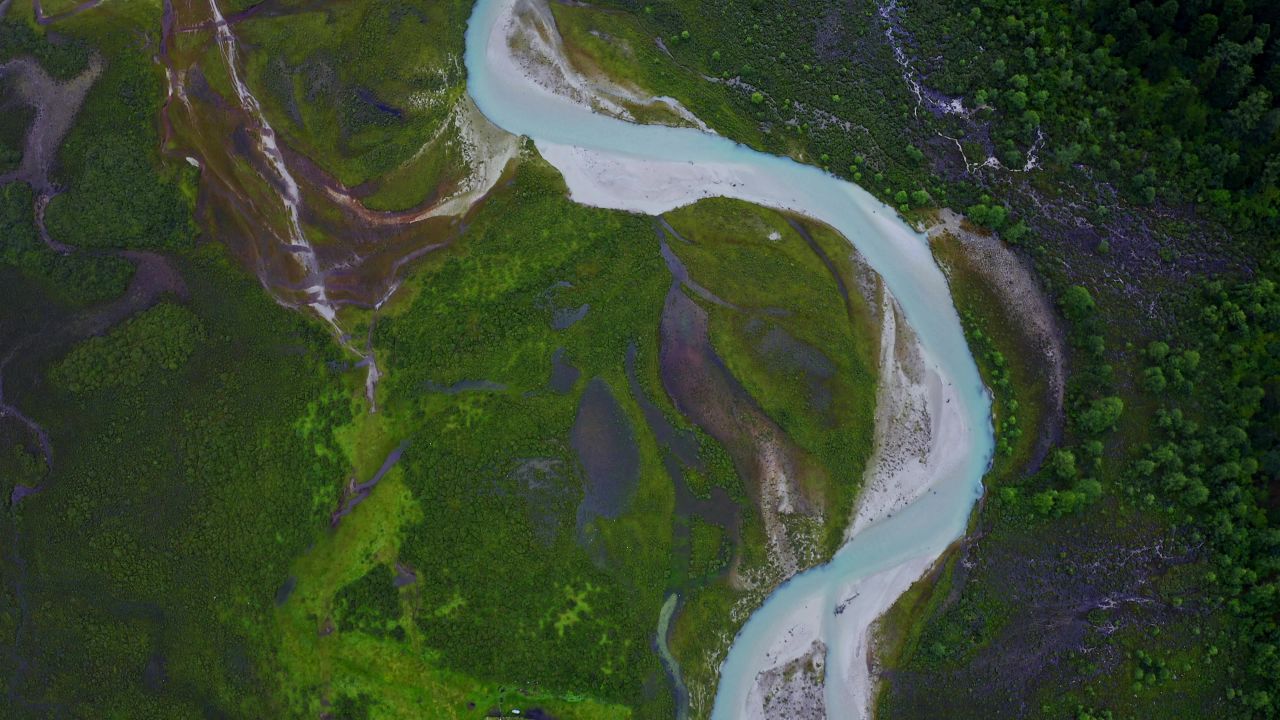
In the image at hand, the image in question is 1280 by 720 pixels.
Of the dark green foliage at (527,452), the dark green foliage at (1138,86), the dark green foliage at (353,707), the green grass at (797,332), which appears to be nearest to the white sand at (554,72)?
the dark green foliage at (527,452)

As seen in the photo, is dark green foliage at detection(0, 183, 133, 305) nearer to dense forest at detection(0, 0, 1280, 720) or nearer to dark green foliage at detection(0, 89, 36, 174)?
dense forest at detection(0, 0, 1280, 720)

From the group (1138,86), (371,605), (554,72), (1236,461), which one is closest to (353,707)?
(371,605)

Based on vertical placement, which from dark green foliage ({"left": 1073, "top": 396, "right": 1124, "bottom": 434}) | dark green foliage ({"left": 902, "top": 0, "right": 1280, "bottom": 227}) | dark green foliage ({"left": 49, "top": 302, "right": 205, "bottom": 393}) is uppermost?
dark green foliage ({"left": 902, "top": 0, "right": 1280, "bottom": 227})

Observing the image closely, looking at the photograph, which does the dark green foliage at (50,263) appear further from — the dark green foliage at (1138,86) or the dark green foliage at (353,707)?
the dark green foliage at (1138,86)

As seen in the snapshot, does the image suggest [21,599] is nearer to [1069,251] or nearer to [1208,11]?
[1069,251]

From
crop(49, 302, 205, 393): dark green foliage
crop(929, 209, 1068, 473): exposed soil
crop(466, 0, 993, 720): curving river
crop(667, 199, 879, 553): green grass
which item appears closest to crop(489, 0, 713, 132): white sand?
crop(466, 0, 993, 720): curving river

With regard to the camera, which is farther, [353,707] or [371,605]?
[371,605]

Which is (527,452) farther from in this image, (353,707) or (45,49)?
(45,49)
